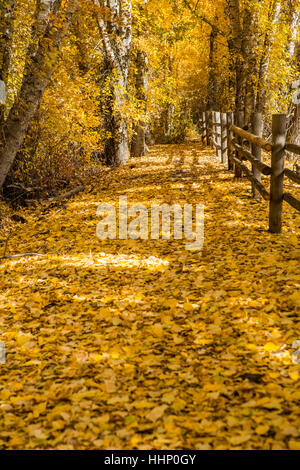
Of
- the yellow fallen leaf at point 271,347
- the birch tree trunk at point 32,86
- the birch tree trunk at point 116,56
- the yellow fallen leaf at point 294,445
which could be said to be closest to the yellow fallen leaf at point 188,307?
the yellow fallen leaf at point 271,347

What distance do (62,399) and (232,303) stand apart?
1.90m

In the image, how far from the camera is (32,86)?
7727 mm

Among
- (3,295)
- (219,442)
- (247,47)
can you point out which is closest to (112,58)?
(247,47)

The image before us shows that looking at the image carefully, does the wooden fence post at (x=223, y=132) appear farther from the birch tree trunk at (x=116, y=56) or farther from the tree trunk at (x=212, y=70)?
the tree trunk at (x=212, y=70)

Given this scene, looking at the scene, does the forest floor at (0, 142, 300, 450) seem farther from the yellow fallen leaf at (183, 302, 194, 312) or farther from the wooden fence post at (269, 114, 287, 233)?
the wooden fence post at (269, 114, 287, 233)

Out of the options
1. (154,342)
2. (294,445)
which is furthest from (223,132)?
(294,445)

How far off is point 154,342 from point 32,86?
5952 millimetres

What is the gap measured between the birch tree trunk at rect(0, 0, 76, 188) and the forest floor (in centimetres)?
218

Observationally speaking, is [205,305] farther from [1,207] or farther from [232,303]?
[1,207]

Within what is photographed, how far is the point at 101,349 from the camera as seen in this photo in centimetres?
356

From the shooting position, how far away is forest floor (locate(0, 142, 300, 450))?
2596 millimetres

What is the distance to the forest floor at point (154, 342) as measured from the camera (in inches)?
102

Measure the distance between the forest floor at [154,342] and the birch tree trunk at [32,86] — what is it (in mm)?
2178
